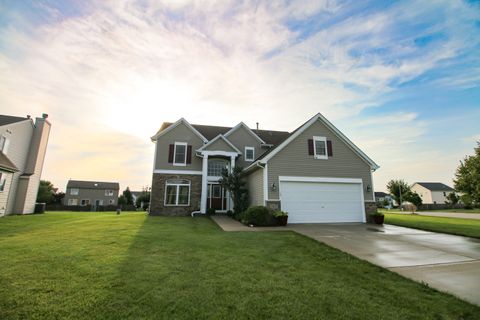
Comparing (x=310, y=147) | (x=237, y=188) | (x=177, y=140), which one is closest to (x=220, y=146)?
(x=177, y=140)

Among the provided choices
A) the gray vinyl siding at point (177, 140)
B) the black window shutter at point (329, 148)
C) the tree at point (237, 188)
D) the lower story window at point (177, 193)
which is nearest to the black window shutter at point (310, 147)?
the black window shutter at point (329, 148)

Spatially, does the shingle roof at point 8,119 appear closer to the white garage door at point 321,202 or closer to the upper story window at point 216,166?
the upper story window at point 216,166

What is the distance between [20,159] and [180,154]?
12853 millimetres

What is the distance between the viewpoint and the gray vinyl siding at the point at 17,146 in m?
16.8

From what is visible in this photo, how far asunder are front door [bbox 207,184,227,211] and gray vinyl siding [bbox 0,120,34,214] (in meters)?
14.9

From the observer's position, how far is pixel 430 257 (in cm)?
600

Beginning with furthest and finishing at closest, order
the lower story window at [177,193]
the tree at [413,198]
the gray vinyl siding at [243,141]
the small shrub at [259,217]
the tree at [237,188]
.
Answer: the tree at [413,198] < the gray vinyl siding at [243,141] < the lower story window at [177,193] < the tree at [237,188] < the small shrub at [259,217]

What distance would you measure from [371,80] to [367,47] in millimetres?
1976

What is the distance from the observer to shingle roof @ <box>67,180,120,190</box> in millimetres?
48981

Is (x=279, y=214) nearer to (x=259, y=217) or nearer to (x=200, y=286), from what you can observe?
(x=259, y=217)

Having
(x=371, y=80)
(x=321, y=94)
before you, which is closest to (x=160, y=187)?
(x=321, y=94)

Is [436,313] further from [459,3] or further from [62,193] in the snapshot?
[62,193]

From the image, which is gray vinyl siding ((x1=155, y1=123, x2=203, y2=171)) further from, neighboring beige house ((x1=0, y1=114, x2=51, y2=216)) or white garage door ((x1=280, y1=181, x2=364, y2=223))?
neighboring beige house ((x1=0, y1=114, x2=51, y2=216))

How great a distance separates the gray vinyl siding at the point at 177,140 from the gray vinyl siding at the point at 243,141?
3.12m
